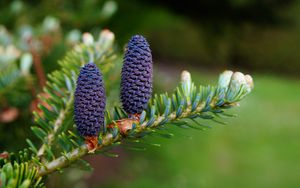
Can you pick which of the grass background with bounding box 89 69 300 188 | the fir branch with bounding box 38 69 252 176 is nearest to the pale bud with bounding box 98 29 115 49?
the fir branch with bounding box 38 69 252 176

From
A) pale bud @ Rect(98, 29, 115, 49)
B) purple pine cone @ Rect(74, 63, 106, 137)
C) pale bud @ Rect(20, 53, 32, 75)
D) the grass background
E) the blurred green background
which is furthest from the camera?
the grass background

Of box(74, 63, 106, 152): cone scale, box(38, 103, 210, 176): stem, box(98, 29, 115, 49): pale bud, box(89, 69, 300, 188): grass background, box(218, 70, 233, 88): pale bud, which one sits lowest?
box(89, 69, 300, 188): grass background

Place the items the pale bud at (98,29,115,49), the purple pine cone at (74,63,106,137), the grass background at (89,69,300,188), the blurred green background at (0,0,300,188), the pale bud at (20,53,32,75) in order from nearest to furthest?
1. the purple pine cone at (74,63,106,137)
2. the pale bud at (98,29,115,49)
3. the pale bud at (20,53,32,75)
4. the blurred green background at (0,0,300,188)
5. the grass background at (89,69,300,188)

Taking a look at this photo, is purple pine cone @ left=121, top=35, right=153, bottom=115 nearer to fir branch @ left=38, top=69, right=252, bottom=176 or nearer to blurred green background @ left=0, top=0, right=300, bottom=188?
fir branch @ left=38, top=69, right=252, bottom=176

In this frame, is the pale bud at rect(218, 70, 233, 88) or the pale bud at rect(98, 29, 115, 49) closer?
the pale bud at rect(218, 70, 233, 88)

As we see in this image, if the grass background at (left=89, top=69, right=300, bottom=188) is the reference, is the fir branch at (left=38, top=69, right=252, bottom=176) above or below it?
above

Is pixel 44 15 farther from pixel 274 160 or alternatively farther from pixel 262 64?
pixel 262 64

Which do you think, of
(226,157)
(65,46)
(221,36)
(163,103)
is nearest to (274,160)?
(226,157)
